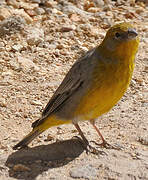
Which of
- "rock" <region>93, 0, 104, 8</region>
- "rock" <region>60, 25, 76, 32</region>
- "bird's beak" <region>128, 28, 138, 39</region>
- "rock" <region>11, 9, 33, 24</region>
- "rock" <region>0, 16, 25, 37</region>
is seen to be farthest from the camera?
"rock" <region>93, 0, 104, 8</region>

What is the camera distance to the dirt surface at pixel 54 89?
16.4ft

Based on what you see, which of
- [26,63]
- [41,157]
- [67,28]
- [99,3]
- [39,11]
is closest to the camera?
[41,157]

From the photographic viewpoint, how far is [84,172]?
4.89 meters

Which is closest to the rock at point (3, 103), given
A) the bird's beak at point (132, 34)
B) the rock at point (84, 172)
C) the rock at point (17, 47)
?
the rock at point (17, 47)

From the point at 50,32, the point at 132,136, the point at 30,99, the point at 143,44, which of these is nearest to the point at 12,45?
the point at 50,32

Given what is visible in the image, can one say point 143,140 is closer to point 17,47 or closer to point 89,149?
point 89,149

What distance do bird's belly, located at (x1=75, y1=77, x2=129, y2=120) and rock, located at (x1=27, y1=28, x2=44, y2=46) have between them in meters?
3.14

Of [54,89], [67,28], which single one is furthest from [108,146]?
[67,28]

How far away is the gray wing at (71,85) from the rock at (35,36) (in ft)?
9.33

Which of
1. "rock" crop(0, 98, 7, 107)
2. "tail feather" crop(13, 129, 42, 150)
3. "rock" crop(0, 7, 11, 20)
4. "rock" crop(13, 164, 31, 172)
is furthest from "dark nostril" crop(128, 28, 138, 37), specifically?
"rock" crop(0, 7, 11, 20)

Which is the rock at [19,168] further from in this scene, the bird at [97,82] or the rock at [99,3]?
the rock at [99,3]

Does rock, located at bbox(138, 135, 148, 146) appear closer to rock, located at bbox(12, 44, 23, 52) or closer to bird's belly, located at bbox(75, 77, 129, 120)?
bird's belly, located at bbox(75, 77, 129, 120)

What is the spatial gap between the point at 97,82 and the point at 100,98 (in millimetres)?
180

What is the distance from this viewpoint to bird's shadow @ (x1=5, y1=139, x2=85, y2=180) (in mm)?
4910
